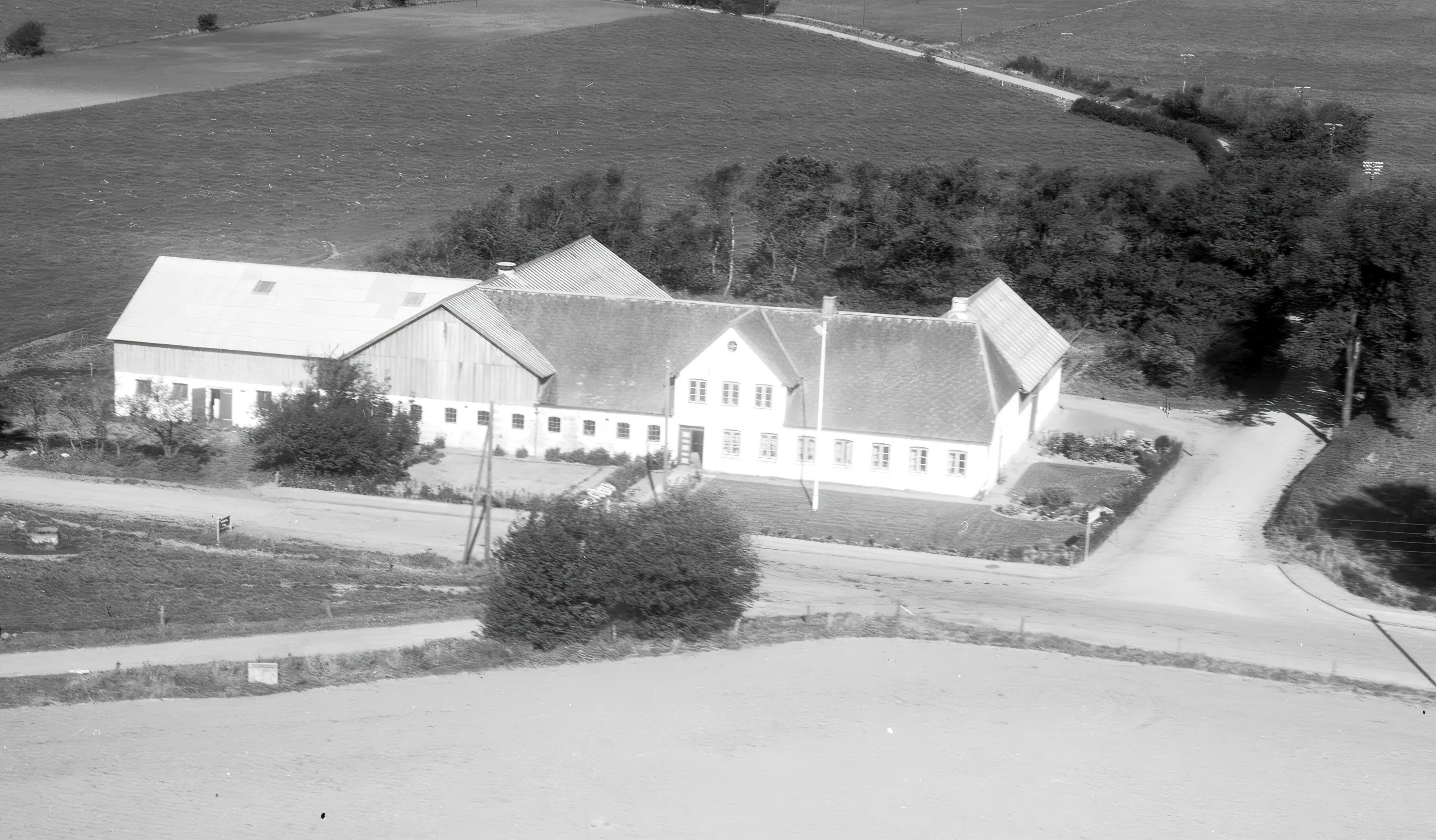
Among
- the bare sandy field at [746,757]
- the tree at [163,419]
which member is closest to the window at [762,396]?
the bare sandy field at [746,757]

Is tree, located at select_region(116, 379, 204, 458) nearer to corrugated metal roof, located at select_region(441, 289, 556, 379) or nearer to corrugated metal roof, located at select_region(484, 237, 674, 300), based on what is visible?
corrugated metal roof, located at select_region(441, 289, 556, 379)

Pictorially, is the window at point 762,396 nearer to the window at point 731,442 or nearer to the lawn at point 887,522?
the window at point 731,442

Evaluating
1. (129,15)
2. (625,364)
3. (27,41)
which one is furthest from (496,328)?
(129,15)

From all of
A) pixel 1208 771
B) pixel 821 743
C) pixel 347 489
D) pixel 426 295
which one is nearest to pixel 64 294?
pixel 426 295

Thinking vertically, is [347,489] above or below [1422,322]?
below

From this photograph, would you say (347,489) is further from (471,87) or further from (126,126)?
(471,87)

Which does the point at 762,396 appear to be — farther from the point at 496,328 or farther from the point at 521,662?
the point at 521,662

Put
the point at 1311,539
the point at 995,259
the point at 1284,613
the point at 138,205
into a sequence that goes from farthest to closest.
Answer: the point at 138,205, the point at 995,259, the point at 1311,539, the point at 1284,613
